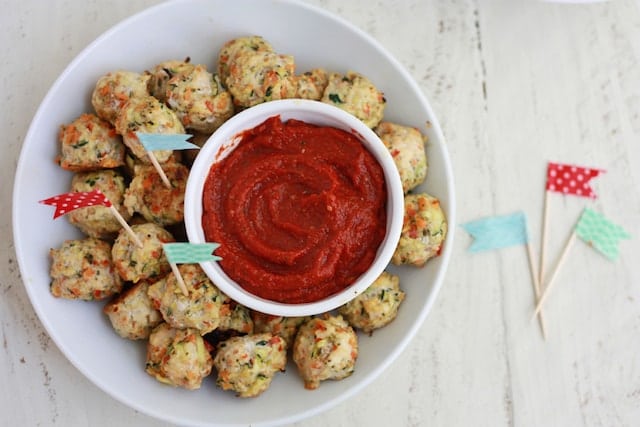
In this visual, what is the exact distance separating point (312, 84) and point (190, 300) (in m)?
1.15

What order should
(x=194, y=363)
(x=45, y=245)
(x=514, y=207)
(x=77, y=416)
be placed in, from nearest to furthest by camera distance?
1. (x=194, y=363)
2. (x=45, y=245)
3. (x=77, y=416)
4. (x=514, y=207)

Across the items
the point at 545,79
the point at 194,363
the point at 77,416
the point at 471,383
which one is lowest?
the point at 77,416

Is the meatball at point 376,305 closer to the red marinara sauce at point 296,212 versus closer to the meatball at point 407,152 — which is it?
the red marinara sauce at point 296,212

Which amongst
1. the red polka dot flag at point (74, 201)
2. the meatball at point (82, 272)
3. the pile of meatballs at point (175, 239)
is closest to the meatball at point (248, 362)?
the pile of meatballs at point (175, 239)

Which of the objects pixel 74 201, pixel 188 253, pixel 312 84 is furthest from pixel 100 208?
pixel 312 84

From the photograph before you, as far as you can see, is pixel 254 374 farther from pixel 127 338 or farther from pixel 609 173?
pixel 609 173

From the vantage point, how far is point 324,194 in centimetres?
301

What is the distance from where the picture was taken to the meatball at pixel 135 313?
3.09 m

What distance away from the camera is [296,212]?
3.06 metres

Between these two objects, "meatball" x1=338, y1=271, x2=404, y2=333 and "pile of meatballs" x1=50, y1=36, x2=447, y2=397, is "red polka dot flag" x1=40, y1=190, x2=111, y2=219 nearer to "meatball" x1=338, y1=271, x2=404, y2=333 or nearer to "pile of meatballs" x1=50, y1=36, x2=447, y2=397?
"pile of meatballs" x1=50, y1=36, x2=447, y2=397

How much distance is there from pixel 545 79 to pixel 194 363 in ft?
7.80

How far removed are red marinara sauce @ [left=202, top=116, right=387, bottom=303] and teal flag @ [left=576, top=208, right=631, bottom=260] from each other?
4.18 feet

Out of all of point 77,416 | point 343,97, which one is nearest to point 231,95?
point 343,97

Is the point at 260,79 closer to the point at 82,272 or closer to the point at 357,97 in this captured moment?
the point at 357,97
